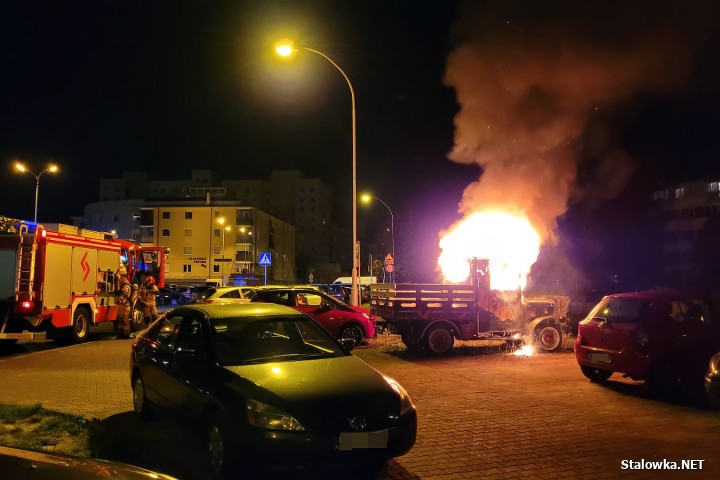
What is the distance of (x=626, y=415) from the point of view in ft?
23.7

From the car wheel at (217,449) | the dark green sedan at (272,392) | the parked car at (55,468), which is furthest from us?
the car wheel at (217,449)

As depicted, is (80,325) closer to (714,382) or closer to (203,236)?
(714,382)

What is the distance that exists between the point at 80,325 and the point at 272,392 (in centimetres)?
1237

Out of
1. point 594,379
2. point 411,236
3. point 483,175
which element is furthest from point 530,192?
point 411,236

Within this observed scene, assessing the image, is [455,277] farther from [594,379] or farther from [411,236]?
[411,236]

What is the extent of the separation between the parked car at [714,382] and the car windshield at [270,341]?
5.01 meters

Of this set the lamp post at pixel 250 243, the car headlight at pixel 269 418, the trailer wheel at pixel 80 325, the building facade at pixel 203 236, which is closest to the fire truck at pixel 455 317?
the trailer wheel at pixel 80 325

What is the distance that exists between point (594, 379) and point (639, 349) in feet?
4.80

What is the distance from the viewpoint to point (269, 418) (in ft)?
14.9

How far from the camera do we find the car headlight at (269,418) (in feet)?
14.7

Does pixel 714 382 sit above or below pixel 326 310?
below

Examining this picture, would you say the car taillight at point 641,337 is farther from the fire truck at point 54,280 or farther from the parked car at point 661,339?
the fire truck at point 54,280

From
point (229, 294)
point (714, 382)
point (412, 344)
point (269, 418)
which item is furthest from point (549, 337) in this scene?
point (269, 418)

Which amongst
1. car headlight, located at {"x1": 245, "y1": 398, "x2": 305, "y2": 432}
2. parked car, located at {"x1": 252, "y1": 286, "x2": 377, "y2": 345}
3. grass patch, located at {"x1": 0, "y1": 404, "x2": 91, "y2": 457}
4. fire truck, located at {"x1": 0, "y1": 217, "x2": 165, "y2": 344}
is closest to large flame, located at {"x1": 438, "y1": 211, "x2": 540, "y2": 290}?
parked car, located at {"x1": 252, "y1": 286, "x2": 377, "y2": 345}
